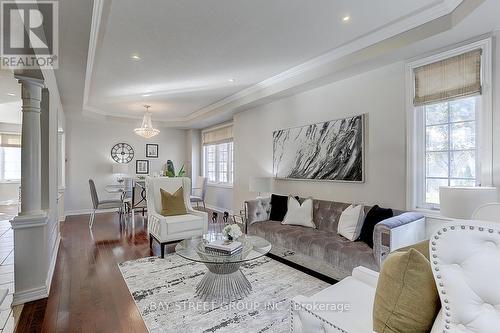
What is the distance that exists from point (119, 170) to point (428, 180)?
22.7 feet

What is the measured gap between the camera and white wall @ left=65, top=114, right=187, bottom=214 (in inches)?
263

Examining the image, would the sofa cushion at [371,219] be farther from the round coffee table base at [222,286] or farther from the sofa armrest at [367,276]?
the round coffee table base at [222,286]

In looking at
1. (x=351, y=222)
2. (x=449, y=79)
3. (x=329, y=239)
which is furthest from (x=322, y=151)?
(x=449, y=79)

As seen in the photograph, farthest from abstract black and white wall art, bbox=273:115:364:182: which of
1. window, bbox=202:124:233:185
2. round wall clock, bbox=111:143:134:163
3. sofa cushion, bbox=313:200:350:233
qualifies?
round wall clock, bbox=111:143:134:163

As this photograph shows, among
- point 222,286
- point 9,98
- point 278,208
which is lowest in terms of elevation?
point 222,286

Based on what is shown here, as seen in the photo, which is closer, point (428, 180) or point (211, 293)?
point (211, 293)

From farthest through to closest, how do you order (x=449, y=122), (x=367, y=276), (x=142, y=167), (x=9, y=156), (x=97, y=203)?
(x=9, y=156) → (x=142, y=167) → (x=97, y=203) → (x=449, y=122) → (x=367, y=276)

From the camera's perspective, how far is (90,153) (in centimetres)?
698

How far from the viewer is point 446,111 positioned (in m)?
2.81

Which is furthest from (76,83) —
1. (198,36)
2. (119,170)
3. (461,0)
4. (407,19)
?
(461,0)

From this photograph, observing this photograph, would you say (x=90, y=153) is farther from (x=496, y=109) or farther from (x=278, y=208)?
(x=496, y=109)

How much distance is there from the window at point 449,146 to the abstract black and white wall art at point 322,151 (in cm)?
73

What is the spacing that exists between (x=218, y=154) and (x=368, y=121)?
190 inches

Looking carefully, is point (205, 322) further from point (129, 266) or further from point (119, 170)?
point (119, 170)
